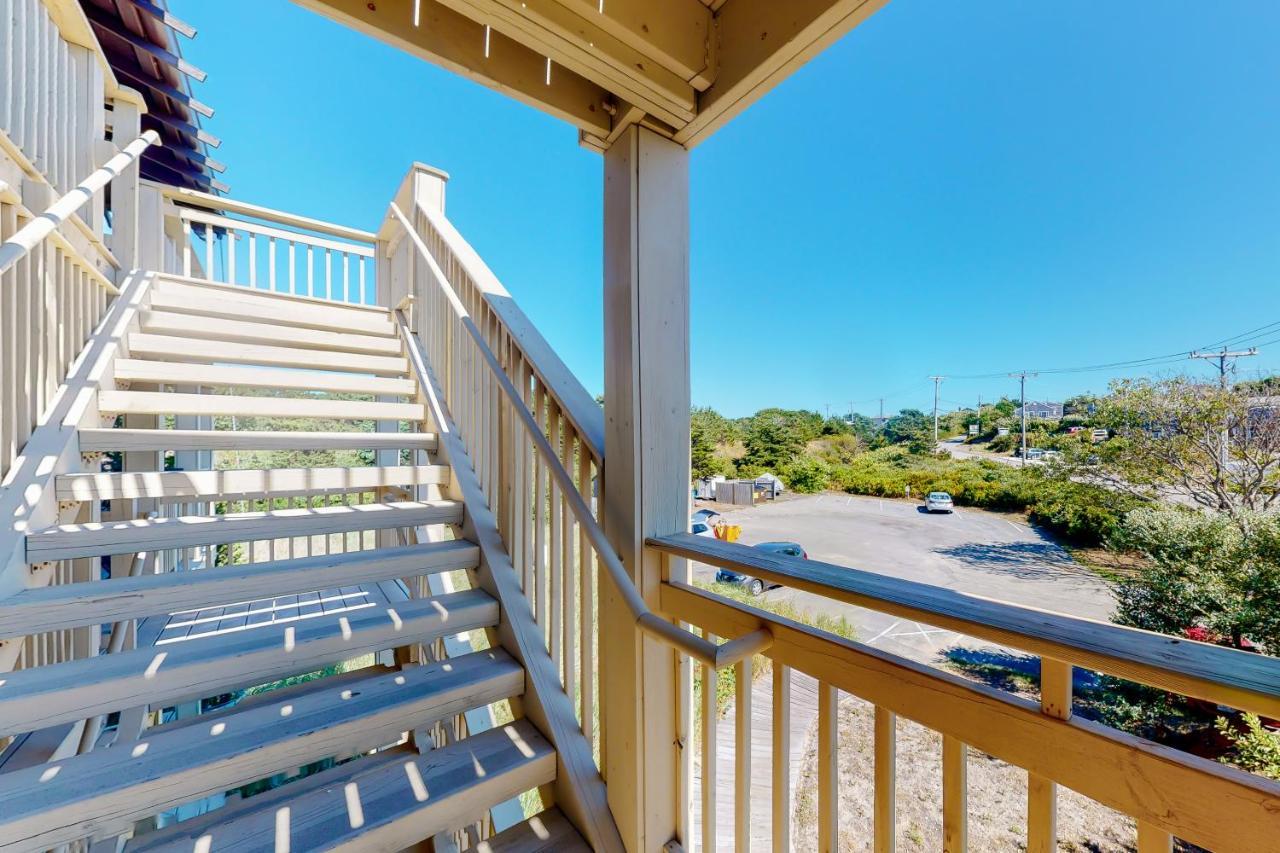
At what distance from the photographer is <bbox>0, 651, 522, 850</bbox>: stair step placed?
83 centimetres

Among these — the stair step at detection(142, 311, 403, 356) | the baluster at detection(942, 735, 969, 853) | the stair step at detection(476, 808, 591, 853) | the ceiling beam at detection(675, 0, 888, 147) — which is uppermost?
the ceiling beam at detection(675, 0, 888, 147)

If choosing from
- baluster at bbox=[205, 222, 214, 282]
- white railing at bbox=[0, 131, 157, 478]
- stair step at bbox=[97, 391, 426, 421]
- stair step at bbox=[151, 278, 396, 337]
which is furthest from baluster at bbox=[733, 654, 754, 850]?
baluster at bbox=[205, 222, 214, 282]

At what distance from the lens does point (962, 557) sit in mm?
2414

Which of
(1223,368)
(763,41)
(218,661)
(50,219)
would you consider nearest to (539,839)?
(218,661)

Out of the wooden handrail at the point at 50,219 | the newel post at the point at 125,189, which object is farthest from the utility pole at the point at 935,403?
the newel post at the point at 125,189

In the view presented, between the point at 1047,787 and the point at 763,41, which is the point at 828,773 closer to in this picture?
the point at 1047,787

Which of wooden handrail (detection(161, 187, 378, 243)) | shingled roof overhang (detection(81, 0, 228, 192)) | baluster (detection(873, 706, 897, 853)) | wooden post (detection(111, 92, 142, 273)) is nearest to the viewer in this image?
baluster (detection(873, 706, 897, 853))

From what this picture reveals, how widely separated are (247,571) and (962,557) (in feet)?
9.92

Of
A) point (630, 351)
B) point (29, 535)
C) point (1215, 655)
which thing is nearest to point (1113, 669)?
point (1215, 655)

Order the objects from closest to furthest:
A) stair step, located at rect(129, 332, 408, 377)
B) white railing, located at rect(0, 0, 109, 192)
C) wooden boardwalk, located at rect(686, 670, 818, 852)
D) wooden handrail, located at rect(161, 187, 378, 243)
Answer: white railing, located at rect(0, 0, 109, 192), stair step, located at rect(129, 332, 408, 377), wooden boardwalk, located at rect(686, 670, 818, 852), wooden handrail, located at rect(161, 187, 378, 243)

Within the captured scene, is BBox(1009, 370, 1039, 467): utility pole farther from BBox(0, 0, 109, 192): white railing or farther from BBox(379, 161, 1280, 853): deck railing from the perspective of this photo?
BBox(0, 0, 109, 192): white railing

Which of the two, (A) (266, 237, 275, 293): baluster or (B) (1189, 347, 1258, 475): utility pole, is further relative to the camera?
(A) (266, 237, 275, 293): baluster

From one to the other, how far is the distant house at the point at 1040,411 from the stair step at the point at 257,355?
12.0 ft

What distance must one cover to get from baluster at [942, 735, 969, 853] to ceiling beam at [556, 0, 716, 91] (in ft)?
3.83
